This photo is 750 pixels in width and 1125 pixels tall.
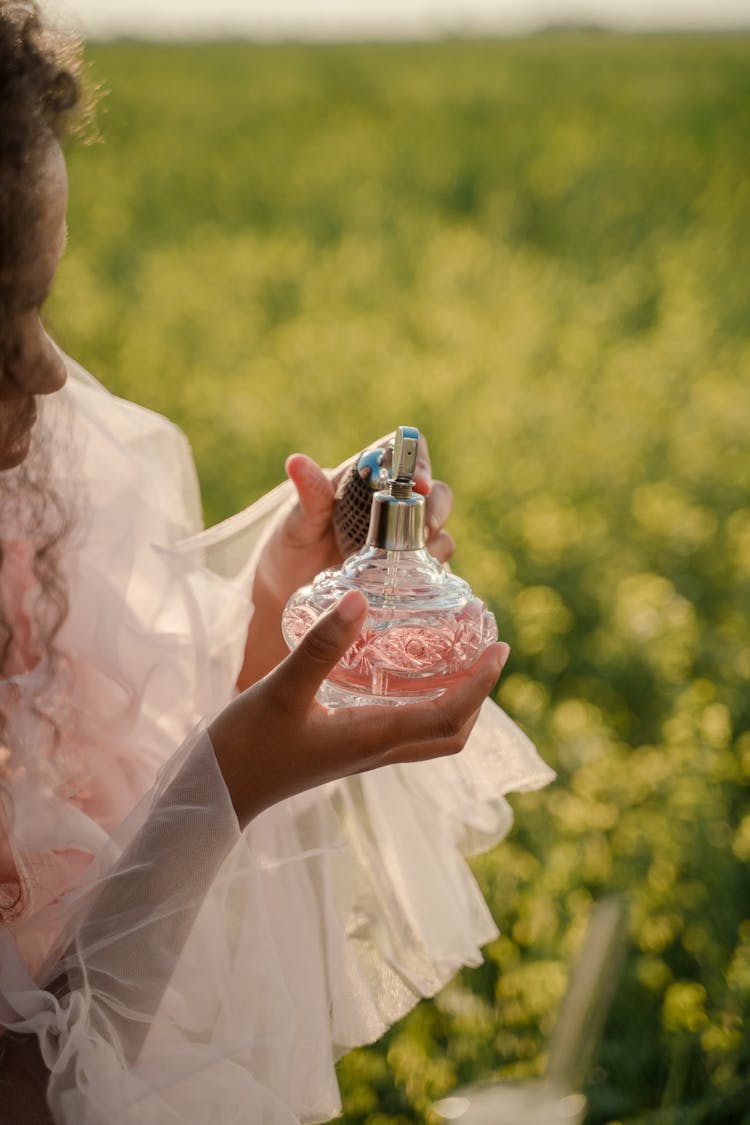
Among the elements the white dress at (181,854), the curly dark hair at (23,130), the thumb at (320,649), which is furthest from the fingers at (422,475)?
the curly dark hair at (23,130)

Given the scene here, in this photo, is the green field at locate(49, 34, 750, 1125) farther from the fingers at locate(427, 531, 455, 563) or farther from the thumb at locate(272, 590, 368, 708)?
the thumb at locate(272, 590, 368, 708)

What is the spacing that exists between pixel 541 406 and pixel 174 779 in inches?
155

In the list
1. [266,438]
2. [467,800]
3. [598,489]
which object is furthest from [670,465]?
[467,800]

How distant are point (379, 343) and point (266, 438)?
1.50m

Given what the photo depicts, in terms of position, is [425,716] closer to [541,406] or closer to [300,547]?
[300,547]

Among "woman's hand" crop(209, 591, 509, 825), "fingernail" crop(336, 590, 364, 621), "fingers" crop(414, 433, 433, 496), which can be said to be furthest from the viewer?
"fingers" crop(414, 433, 433, 496)

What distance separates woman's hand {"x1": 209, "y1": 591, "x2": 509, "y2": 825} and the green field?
104 cm

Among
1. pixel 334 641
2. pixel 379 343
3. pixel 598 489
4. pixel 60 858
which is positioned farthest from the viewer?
pixel 379 343

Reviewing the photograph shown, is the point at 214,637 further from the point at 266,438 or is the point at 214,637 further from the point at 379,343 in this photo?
the point at 379,343

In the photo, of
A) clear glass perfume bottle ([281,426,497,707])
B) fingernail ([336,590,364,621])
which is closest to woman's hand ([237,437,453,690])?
clear glass perfume bottle ([281,426,497,707])

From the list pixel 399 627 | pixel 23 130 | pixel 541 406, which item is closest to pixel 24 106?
pixel 23 130

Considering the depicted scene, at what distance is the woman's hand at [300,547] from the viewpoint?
145 cm

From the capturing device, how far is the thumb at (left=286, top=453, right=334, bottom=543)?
4.70 ft

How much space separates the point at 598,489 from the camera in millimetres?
4305
